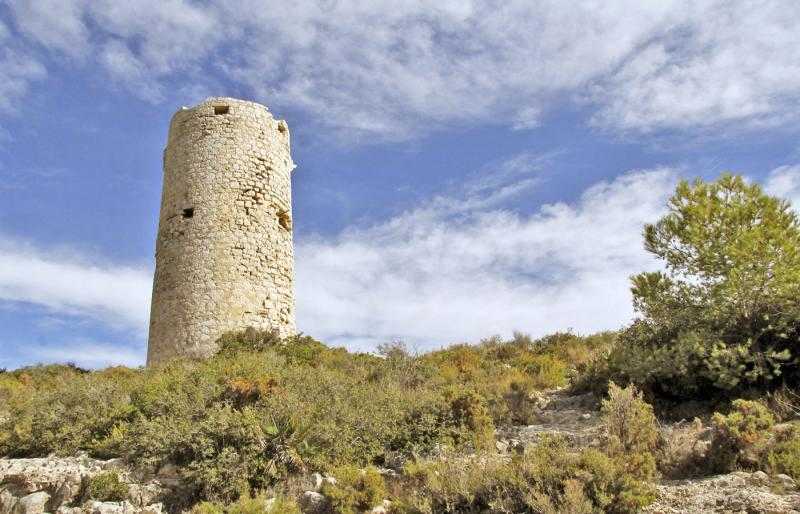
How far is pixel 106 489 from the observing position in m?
6.91

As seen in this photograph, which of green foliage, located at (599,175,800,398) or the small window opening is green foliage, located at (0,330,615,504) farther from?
the small window opening

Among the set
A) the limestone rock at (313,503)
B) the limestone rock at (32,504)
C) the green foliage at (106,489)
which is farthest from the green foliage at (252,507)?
the limestone rock at (32,504)

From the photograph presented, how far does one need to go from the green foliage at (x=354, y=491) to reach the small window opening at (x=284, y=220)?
9.84 meters

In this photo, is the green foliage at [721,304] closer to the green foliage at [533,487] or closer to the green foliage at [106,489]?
the green foliage at [533,487]

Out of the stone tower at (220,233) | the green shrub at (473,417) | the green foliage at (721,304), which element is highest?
the stone tower at (220,233)

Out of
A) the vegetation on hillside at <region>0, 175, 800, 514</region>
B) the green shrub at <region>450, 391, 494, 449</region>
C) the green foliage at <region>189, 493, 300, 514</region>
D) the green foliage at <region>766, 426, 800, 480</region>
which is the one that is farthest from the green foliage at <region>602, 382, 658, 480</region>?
the green foliage at <region>189, 493, 300, 514</region>

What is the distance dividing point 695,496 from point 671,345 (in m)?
4.54

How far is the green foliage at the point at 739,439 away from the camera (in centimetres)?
684

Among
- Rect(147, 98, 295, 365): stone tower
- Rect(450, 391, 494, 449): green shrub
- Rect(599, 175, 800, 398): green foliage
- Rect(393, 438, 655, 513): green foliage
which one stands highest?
Rect(147, 98, 295, 365): stone tower

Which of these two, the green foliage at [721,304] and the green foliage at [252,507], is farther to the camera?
the green foliage at [721,304]

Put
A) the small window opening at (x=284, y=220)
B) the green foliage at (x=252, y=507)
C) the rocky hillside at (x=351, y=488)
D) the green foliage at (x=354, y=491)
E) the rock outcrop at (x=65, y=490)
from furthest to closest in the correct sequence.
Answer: the small window opening at (x=284, y=220)
the rock outcrop at (x=65, y=490)
the green foliage at (x=354, y=491)
the green foliage at (x=252, y=507)
the rocky hillside at (x=351, y=488)

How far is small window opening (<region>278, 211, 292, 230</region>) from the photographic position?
16.2 meters

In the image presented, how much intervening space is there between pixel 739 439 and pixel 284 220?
461 inches

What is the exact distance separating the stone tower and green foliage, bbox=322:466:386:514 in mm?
7501
